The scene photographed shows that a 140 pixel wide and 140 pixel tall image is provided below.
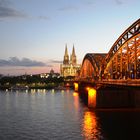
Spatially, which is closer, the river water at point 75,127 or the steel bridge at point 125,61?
the river water at point 75,127

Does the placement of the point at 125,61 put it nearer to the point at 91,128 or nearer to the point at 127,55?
the point at 127,55

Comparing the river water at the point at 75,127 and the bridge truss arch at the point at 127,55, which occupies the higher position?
the bridge truss arch at the point at 127,55

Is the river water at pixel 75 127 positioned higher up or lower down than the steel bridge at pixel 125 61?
lower down

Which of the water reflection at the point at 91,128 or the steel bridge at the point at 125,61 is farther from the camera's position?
the steel bridge at the point at 125,61

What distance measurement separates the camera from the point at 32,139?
45.4 meters

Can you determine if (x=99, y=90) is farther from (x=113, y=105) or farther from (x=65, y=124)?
(x=65, y=124)

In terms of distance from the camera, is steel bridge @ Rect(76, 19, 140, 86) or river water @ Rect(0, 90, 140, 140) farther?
steel bridge @ Rect(76, 19, 140, 86)

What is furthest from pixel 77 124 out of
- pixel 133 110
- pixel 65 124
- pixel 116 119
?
pixel 133 110

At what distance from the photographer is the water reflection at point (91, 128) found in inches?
1855

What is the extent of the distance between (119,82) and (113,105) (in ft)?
58.2

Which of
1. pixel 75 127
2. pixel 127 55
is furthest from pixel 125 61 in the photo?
pixel 75 127

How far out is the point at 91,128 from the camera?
53.0m

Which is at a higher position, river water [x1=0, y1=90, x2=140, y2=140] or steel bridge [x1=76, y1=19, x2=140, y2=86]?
steel bridge [x1=76, y1=19, x2=140, y2=86]

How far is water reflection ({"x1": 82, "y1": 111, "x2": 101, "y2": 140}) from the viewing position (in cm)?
4712
